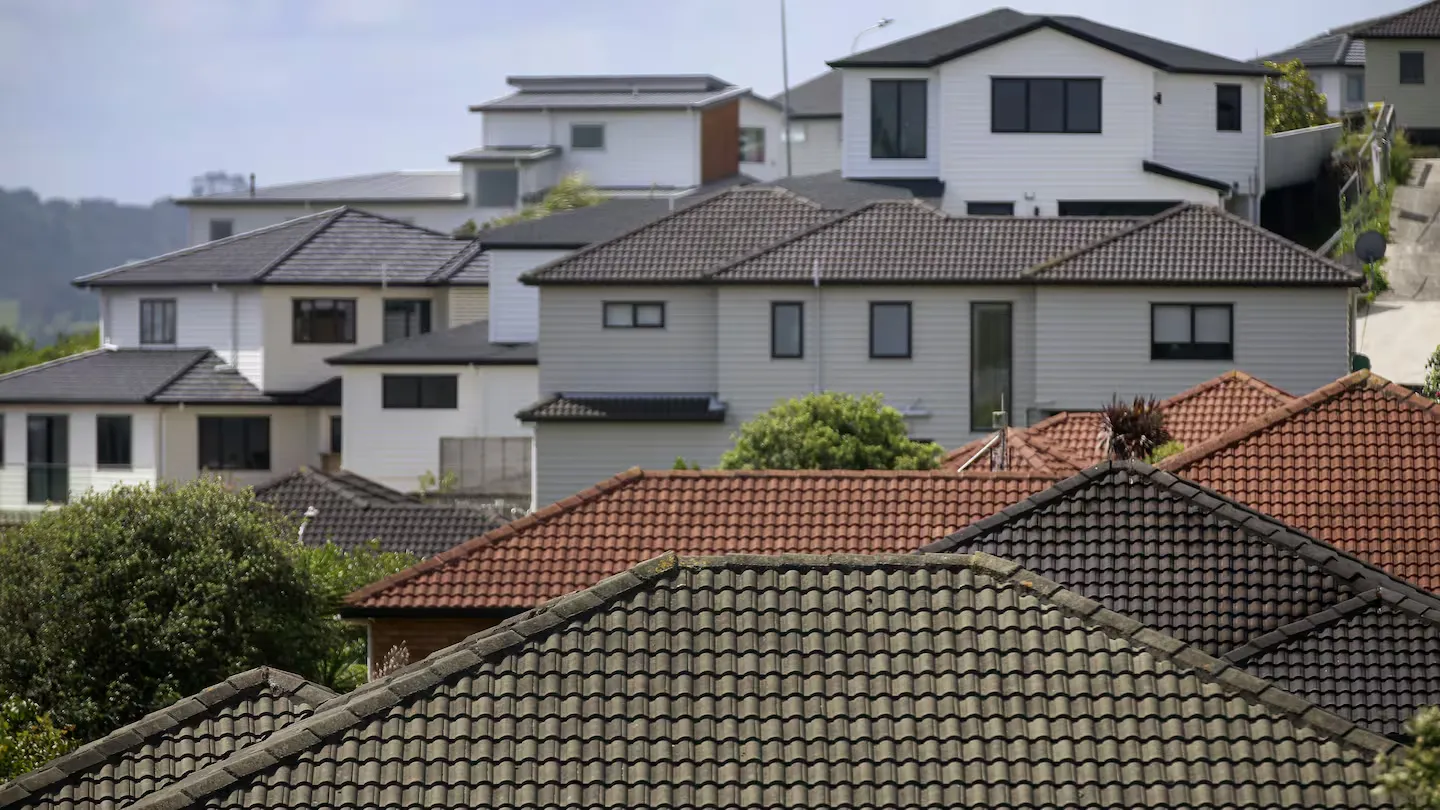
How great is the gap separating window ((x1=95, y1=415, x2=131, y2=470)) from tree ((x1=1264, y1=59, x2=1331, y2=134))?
121 ft

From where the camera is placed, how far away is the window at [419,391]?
6519cm

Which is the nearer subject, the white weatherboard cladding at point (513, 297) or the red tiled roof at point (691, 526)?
the red tiled roof at point (691, 526)

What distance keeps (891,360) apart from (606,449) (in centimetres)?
693

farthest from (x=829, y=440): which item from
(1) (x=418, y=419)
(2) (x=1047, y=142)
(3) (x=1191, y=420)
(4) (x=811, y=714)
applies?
(4) (x=811, y=714)

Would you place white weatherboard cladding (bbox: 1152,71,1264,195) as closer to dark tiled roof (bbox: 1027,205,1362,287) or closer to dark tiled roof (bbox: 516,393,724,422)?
dark tiled roof (bbox: 1027,205,1362,287)

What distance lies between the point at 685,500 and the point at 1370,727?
13.2 m

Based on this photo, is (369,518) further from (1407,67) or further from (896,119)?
(1407,67)

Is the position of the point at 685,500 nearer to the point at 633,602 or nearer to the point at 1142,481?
the point at 1142,481

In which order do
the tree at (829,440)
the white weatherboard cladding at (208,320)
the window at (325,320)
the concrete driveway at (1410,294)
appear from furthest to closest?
the window at (325,320)
the white weatherboard cladding at (208,320)
the concrete driveway at (1410,294)
the tree at (829,440)

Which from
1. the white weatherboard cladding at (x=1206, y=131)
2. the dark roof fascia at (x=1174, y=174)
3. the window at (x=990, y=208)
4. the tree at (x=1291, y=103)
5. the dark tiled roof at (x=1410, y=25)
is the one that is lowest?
the window at (x=990, y=208)

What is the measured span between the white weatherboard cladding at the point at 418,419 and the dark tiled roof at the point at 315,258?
7.21 metres

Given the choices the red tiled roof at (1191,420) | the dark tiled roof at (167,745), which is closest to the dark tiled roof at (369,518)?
the red tiled roof at (1191,420)

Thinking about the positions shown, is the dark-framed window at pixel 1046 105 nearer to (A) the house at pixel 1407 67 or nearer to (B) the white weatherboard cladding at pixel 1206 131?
(B) the white weatherboard cladding at pixel 1206 131

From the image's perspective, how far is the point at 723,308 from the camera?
5322 cm
